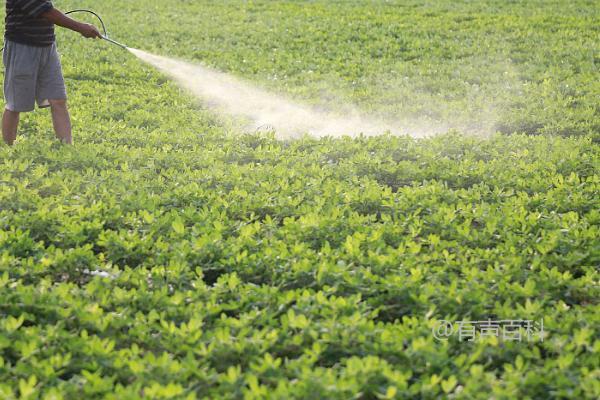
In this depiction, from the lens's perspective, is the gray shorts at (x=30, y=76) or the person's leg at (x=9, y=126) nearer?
the gray shorts at (x=30, y=76)

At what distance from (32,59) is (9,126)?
0.72 m

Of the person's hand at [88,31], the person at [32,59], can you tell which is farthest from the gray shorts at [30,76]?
the person's hand at [88,31]

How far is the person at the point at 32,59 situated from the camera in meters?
7.11

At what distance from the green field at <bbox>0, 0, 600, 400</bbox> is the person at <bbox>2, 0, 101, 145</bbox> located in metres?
0.34

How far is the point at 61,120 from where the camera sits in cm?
747

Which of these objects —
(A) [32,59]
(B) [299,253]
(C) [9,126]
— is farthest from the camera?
(C) [9,126]

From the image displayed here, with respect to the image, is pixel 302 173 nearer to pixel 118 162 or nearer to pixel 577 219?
pixel 118 162

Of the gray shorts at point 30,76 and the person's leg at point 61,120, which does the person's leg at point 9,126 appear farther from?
the person's leg at point 61,120

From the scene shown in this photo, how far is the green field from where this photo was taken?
3486mm

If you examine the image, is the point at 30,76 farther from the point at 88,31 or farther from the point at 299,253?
the point at 299,253

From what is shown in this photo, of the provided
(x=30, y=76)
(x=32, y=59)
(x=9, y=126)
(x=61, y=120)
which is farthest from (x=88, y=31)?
(x=9, y=126)

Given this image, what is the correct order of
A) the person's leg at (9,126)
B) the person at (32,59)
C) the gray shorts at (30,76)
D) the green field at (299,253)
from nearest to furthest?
the green field at (299,253), the person at (32,59), the gray shorts at (30,76), the person's leg at (9,126)

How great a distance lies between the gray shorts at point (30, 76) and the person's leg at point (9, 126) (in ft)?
0.27

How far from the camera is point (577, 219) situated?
521 cm
